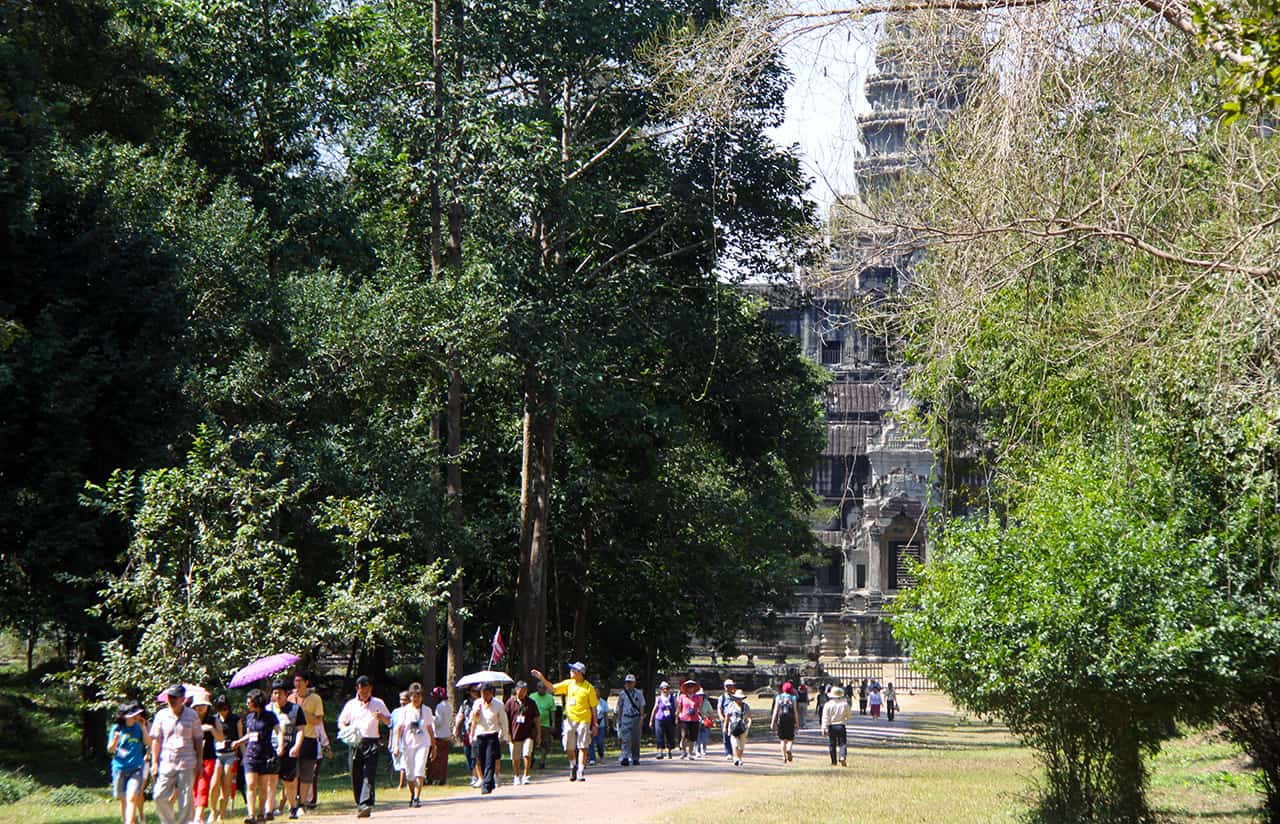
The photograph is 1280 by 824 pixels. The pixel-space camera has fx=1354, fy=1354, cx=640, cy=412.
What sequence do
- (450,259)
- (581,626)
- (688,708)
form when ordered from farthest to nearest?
(581,626)
(450,259)
(688,708)

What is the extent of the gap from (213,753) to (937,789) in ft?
33.2

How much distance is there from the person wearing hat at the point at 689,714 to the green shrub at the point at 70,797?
9.87 m

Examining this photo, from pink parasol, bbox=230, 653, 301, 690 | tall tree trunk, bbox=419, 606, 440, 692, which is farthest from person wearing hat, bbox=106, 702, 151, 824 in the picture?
tall tree trunk, bbox=419, 606, 440, 692

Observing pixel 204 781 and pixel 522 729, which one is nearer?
pixel 204 781

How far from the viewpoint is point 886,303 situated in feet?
45.4

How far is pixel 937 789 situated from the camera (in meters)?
19.4

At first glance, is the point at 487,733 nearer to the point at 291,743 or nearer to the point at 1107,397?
the point at 291,743

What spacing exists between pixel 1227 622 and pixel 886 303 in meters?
4.60

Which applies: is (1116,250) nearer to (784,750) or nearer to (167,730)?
(167,730)

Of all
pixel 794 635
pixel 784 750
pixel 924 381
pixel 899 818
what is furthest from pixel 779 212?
pixel 794 635

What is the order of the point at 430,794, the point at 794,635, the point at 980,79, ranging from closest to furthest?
the point at 980,79 → the point at 430,794 → the point at 794,635

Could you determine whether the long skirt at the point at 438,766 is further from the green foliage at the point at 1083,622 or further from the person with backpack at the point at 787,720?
the green foliage at the point at 1083,622

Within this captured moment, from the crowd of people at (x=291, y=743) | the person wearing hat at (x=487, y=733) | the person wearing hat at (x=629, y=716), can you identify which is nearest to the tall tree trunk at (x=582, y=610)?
the person wearing hat at (x=629, y=716)

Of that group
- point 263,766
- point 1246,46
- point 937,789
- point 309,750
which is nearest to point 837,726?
point 937,789
